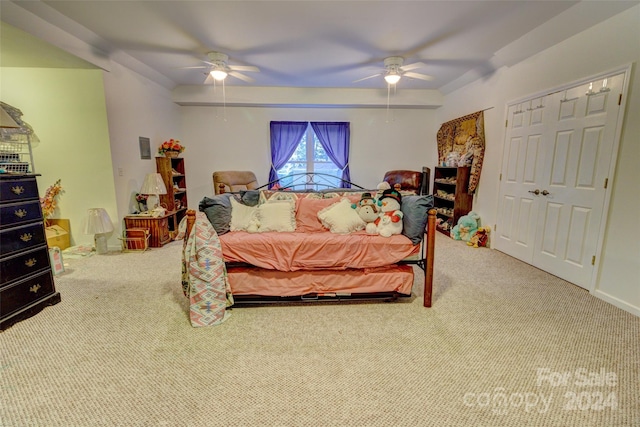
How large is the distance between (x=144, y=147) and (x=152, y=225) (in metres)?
1.25

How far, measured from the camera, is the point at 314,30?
9.37 feet

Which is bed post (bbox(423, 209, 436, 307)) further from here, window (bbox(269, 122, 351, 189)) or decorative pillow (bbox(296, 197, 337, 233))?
window (bbox(269, 122, 351, 189))

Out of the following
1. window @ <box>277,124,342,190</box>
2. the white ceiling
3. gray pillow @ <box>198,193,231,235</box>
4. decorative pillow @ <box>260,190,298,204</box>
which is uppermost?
the white ceiling

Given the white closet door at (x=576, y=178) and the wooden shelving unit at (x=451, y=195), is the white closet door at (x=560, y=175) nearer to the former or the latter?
the white closet door at (x=576, y=178)

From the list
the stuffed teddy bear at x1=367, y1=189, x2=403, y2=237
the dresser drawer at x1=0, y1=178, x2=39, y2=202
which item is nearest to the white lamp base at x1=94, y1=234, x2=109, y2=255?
the dresser drawer at x1=0, y1=178, x2=39, y2=202

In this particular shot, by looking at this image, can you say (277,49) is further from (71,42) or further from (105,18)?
(71,42)

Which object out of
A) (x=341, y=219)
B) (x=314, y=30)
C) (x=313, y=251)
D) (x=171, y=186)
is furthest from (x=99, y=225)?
(x=314, y=30)

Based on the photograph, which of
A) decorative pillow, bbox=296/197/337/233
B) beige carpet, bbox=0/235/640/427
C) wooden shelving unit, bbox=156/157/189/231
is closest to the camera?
beige carpet, bbox=0/235/640/427

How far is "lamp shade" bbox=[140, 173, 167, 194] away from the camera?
3.88 metres

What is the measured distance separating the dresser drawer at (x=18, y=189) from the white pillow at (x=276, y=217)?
1774 mm

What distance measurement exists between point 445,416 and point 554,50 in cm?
367

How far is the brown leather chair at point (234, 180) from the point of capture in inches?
192

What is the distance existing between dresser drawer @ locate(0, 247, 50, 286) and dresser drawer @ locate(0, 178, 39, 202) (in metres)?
0.43

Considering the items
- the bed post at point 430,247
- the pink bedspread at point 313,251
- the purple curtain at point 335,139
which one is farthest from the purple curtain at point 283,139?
the bed post at point 430,247
